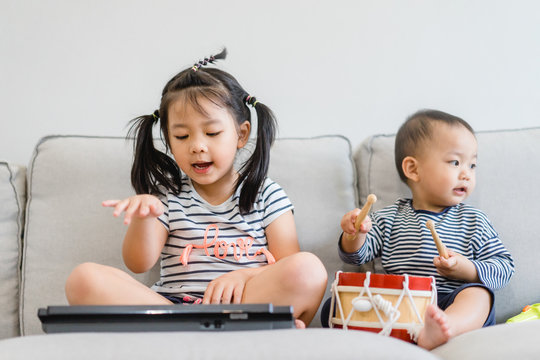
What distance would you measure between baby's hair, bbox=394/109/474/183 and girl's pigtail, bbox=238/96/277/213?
14.1 inches

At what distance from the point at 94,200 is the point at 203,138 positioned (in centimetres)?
37

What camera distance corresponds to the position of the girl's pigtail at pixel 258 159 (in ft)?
4.61

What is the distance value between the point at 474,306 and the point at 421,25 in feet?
3.24

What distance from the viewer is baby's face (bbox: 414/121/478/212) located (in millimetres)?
1425

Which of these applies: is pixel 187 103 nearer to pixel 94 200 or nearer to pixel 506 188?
pixel 94 200

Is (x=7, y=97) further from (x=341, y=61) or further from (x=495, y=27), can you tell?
(x=495, y=27)

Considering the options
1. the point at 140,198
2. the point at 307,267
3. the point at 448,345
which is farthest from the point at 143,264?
the point at 448,345

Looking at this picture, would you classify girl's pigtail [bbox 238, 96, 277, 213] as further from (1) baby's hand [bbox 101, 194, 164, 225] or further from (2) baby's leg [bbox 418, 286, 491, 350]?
(2) baby's leg [bbox 418, 286, 491, 350]

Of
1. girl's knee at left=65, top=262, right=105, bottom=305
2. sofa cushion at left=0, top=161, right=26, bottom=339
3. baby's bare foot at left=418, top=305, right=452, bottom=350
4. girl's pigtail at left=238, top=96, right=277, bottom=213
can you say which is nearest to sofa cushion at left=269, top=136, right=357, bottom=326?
girl's pigtail at left=238, top=96, right=277, bottom=213

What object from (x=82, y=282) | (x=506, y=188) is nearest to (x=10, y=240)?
(x=82, y=282)

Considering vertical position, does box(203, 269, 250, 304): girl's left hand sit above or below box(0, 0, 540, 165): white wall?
below

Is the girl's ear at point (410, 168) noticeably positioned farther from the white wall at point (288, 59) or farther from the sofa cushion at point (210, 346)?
the sofa cushion at point (210, 346)

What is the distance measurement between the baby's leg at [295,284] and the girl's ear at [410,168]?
0.48 meters

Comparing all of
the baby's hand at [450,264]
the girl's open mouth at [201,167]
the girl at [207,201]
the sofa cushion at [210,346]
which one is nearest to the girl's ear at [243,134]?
the girl at [207,201]
